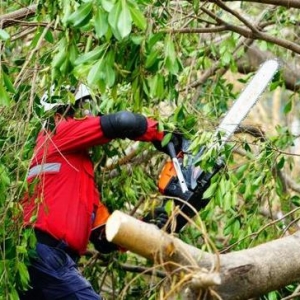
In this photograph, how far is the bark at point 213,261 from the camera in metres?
2.72

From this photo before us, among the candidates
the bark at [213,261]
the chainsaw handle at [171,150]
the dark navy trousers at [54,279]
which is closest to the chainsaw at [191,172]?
the chainsaw handle at [171,150]

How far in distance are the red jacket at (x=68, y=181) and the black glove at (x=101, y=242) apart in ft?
0.72

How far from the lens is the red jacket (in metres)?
4.72

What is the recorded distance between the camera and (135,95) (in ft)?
13.6

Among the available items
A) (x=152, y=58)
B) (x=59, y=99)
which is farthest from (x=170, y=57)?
(x=59, y=99)

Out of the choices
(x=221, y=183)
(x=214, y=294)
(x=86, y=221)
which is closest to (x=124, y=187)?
(x=86, y=221)

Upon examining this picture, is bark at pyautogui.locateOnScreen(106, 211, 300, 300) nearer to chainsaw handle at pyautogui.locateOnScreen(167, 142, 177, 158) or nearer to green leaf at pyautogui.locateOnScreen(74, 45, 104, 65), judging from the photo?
green leaf at pyautogui.locateOnScreen(74, 45, 104, 65)

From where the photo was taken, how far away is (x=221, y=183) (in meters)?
4.54

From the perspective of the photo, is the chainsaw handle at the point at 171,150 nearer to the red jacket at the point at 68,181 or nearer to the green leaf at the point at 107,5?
the red jacket at the point at 68,181

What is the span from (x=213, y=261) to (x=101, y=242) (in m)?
2.56

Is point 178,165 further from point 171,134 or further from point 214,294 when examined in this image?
point 214,294

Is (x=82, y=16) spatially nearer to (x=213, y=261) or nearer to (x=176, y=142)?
(x=213, y=261)

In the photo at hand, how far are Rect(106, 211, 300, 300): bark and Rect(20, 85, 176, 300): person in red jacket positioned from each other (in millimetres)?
1643

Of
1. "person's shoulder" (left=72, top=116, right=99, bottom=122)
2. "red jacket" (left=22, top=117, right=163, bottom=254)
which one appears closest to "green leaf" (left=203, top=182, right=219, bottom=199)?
"red jacket" (left=22, top=117, right=163, bottom=254)
